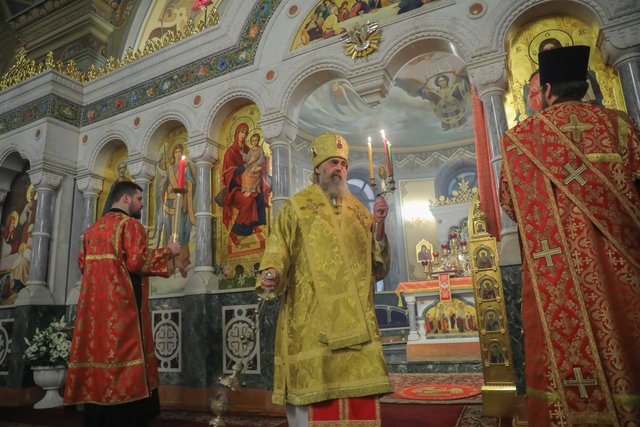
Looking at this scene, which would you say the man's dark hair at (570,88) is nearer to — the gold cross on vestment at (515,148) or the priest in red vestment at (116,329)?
the gold cross on vestment at (515,148)

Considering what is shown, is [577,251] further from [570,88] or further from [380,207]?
[380,207]

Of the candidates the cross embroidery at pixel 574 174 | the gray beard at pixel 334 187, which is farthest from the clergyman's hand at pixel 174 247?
the cross embroidery at pixel 574 174

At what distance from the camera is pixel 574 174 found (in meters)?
2.25

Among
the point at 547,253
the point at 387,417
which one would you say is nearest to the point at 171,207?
the point at 387,417

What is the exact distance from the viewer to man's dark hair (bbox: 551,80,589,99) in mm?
2406

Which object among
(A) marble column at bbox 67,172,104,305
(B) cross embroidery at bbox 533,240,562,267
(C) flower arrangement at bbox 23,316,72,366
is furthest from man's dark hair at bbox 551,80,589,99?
(A) marble column at bbox 67,172,104,305

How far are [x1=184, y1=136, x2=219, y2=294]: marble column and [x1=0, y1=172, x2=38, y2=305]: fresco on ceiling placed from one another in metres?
3.29

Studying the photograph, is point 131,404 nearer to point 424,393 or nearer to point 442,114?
point 424,393

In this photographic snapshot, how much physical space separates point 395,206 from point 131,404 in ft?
38.5

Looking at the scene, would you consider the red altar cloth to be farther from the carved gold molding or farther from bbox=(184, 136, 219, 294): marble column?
bbox=(184, 136, 219, 294): marble column

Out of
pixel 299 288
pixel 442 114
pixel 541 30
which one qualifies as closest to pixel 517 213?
pixel 299 288

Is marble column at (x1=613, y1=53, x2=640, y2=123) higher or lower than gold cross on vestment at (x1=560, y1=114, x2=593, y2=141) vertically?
higher

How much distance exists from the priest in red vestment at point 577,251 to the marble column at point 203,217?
4.23 meters

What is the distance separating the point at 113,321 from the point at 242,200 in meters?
2.55
